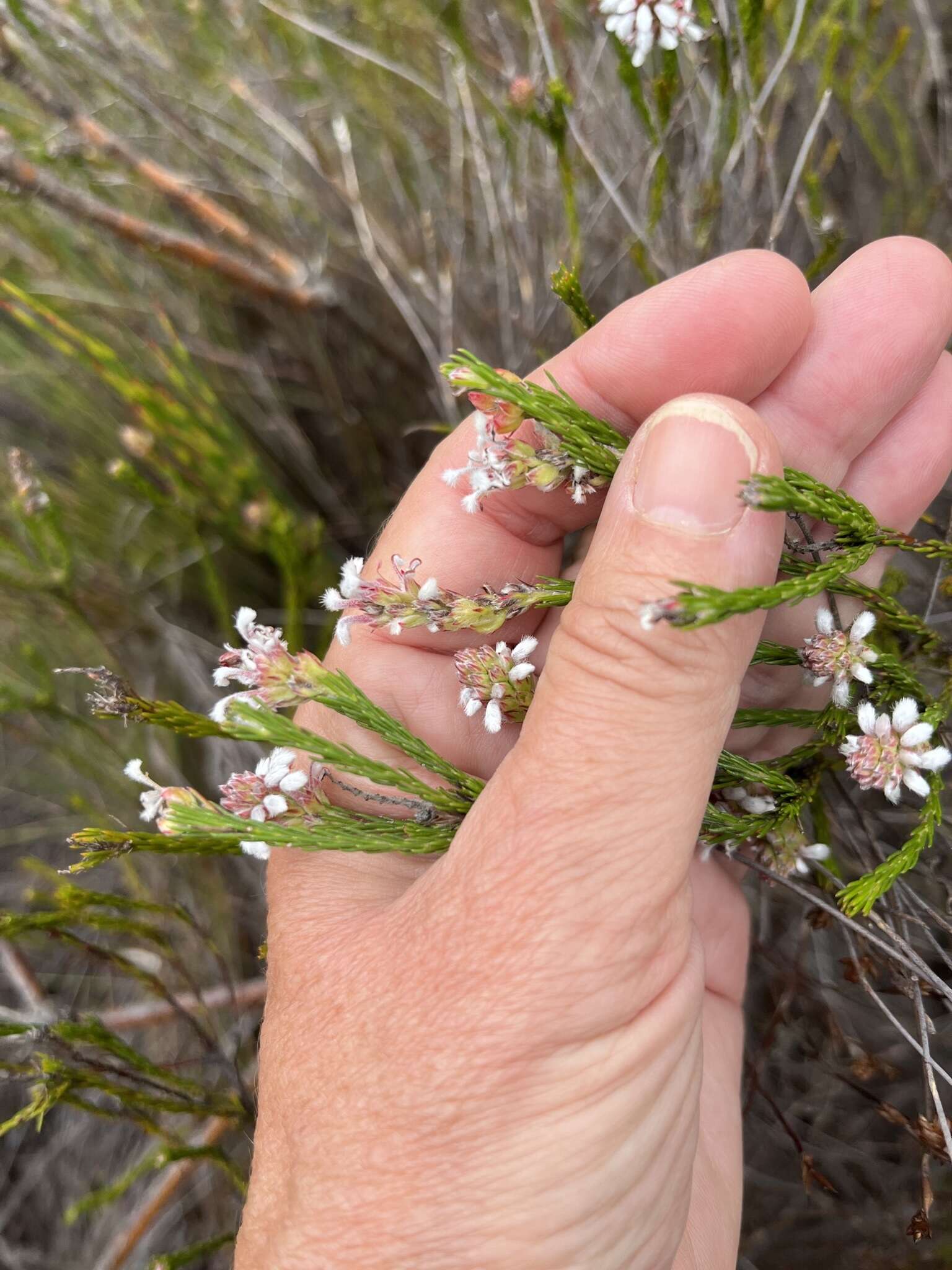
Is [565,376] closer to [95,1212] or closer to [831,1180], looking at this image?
[831,1180]

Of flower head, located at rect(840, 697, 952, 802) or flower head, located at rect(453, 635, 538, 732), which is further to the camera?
flower head, located at rect(453, 635, 538, 732)

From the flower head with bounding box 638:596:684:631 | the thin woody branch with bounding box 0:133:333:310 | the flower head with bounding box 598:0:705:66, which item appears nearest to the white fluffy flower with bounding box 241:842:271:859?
the flower head with bounding box 638:596:684:631

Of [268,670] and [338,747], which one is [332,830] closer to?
[338,747]

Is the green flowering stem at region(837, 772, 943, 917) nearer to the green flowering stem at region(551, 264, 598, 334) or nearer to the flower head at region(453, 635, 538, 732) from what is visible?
the flower head at region(453, 635, 538, 732)

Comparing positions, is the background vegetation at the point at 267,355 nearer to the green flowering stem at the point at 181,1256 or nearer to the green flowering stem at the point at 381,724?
the green flowering stem at the point at 181,1256

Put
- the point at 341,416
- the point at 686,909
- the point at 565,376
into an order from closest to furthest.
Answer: the point at 686,909 → the point at 565,376 → the point at 341,416

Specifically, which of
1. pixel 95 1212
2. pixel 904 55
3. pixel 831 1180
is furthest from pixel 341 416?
pixel 95 1212
